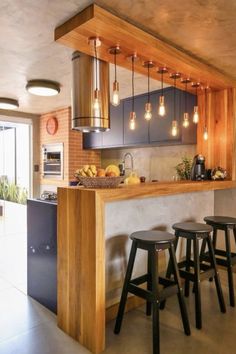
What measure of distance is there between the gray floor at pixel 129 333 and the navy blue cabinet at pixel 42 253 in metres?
0.13

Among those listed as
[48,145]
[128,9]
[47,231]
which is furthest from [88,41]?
[48,145]

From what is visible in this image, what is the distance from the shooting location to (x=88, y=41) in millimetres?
2076

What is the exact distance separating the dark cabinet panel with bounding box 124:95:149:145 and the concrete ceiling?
36.4 inches

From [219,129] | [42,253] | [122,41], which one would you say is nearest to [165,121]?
[219,129]

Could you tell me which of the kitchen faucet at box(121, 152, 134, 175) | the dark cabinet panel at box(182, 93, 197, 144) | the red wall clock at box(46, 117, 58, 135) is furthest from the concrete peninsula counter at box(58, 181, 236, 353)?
the red wall clock at box(46, 117, 58, 135)

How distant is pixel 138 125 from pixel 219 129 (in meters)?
1.23

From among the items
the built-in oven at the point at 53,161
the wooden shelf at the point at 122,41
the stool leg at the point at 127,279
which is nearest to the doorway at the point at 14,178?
the built-in oven at the point at 53,161

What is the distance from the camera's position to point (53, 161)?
17.8ft

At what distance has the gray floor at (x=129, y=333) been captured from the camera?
1.88 m

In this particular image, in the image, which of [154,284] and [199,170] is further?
[199,170]

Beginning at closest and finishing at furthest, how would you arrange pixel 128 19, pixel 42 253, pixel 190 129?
pixel 128 19
pixel 42 253
pixel 190 129

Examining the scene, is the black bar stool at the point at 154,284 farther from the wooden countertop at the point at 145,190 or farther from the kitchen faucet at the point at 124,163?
the kitchen faucet at the point at 124,163

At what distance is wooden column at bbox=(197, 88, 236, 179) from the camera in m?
3.33

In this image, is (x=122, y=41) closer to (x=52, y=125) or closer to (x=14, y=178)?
(x=52, y=125)
